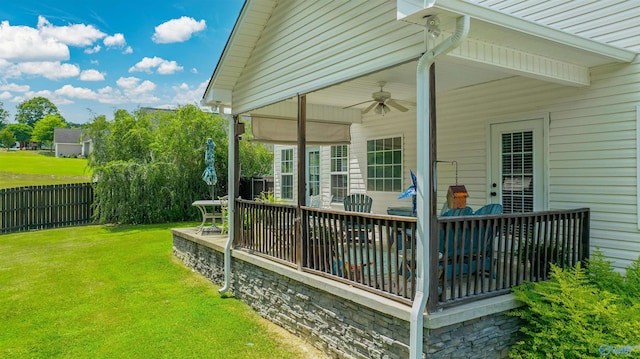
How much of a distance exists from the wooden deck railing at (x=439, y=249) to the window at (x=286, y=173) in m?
5.94

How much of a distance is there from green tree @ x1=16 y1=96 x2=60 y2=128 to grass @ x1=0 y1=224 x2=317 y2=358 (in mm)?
88567

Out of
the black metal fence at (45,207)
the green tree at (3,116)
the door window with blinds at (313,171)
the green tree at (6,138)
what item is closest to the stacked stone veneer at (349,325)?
the door window with blinds at (313,171)

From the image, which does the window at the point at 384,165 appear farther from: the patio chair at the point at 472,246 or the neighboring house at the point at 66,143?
the neighboring house at the point at 66,143

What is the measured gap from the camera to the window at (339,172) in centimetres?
926

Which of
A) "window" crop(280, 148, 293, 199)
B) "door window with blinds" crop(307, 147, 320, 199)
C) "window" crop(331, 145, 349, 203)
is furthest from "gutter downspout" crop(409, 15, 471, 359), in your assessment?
"window" crop(280, 148, 293, 199)

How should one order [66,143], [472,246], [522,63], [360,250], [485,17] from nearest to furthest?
[485,17] < [472,246] < [522,63] < [360,250] < [66,143]

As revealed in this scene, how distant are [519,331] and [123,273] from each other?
6.92 meters

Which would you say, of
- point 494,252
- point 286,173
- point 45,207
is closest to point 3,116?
point 45,207

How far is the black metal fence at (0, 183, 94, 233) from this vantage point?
12805 mm

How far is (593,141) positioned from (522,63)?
1614 millimetres

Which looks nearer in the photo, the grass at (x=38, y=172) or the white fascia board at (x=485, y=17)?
the white fascia board at (x=485, y=17)

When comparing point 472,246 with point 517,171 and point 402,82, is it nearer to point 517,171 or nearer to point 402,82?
point 517,171

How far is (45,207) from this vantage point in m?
13.4

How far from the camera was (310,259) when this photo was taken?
16.4 ft
